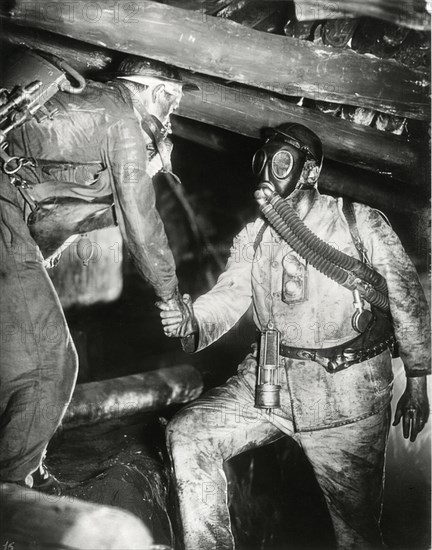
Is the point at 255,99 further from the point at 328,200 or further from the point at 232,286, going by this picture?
the point at 232,286

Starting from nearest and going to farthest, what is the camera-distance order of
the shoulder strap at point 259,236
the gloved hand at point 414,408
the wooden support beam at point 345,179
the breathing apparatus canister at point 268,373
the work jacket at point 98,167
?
the work jacket at point 98,167, the breathing apparatus canister at point 268,373, the gloved hand at point 414,408, the shoulder strap at point 259,236, the wooden support beam at point 345,179

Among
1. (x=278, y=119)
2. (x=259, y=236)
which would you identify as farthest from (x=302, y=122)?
(x=259, y=236)

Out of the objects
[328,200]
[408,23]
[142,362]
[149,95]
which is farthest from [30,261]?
[142,362]

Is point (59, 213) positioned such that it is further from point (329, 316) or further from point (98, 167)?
point (329, 316)

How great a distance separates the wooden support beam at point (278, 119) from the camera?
271cm

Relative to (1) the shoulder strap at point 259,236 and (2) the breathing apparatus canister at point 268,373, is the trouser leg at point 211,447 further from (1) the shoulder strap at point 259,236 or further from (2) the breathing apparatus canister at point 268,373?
(1) the shoulder strap at point 259,236

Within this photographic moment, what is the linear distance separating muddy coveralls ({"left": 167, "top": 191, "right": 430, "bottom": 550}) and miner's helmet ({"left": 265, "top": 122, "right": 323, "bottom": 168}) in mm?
264

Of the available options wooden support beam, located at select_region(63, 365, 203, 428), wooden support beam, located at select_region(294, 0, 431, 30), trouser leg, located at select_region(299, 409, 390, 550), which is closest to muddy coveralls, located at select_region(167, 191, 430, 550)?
trouser leg, located at select_region(299, 409, 390, 550)

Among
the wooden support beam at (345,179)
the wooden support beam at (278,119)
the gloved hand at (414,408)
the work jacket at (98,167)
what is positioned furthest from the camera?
the wooden support beam at (345,179)

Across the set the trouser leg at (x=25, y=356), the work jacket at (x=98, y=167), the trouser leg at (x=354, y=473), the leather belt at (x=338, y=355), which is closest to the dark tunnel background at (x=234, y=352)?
the trouser leg at (x=354, y=473)

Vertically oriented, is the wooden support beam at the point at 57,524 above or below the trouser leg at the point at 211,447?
below

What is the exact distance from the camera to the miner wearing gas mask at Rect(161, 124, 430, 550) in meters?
2.39

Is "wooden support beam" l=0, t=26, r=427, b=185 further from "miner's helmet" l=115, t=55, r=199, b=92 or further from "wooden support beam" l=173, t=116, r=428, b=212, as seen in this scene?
"miner's helmet" l=115, t=55, r=199, b=92

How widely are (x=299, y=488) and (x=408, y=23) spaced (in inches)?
106
